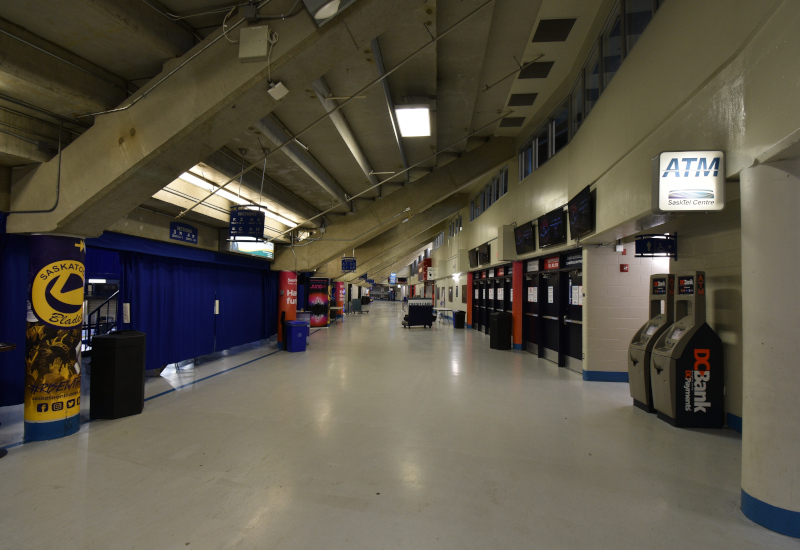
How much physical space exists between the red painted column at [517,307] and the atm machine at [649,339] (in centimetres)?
514

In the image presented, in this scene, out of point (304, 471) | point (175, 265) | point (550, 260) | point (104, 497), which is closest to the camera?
point (104, 497)

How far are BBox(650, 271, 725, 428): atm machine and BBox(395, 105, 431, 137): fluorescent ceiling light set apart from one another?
3.85 m

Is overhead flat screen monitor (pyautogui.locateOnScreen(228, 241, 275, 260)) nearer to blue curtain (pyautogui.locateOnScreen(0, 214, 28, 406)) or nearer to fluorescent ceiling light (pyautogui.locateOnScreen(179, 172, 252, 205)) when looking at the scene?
fluorescent ceiling light (pyautogui.locateOnScreen(179, 172, 252, 205))

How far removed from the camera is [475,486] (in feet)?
9.95

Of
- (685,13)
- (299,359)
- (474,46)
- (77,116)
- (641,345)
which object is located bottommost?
(299,359)

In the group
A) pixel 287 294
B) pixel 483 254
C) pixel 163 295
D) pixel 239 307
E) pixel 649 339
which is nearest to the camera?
pixel 649 339

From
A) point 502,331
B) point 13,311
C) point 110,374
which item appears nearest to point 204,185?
point 13,311

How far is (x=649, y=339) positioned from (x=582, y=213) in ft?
6.97

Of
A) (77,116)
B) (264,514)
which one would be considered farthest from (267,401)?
(77,116)

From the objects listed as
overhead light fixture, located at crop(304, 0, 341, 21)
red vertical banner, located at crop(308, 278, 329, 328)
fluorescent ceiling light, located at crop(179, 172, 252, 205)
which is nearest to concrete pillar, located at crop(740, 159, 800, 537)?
overhead light fixture, located at crop(304, 0, 341, 21)

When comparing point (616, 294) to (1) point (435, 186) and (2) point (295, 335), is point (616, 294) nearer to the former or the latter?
(1) point (435, 186)

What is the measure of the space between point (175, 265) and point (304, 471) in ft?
18.5

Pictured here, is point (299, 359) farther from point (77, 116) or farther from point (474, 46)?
point (474, 46)

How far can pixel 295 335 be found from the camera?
10016mm
